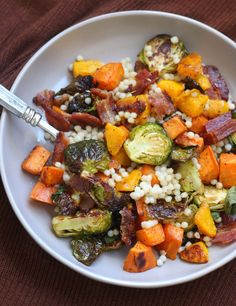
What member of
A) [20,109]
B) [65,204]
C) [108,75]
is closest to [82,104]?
[108,75]

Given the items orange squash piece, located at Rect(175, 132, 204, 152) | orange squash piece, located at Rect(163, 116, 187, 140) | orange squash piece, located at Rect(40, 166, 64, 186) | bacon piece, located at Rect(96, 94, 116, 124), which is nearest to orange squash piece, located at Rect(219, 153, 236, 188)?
orange squash piece, located at Rect(175, 132, 204, 152)

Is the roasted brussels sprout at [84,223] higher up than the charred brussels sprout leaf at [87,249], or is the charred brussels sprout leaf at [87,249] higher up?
the roasted brussels sprout at [84,223]

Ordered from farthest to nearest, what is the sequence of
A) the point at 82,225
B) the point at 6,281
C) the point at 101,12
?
the point at 101,12
the point at 6,281
the point at 82,225

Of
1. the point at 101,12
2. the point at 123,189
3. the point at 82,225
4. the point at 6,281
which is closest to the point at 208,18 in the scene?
the point at 101,12

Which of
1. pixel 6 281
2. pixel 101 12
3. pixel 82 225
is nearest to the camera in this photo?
pixel 82 225

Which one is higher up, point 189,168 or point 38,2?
point 38,2

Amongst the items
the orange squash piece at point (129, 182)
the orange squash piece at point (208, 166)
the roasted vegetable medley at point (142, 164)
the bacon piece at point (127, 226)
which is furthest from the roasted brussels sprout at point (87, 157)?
the orange squash piece at point (208, 166)

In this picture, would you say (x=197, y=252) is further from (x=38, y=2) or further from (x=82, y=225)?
(x=38, y=2)

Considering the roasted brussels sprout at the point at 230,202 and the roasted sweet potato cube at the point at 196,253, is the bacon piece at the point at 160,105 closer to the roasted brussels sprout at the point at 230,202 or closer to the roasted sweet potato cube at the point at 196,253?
the roasted brussels sprout at the point at 230,202
